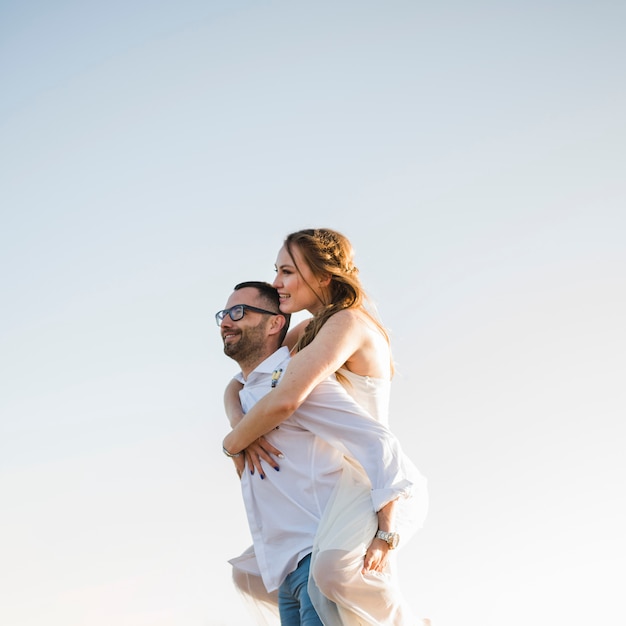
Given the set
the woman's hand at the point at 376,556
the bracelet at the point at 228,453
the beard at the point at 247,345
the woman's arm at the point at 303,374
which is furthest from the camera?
the beard at the point at 247,345

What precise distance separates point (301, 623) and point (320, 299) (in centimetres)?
201

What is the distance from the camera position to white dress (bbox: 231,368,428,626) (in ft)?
15.4

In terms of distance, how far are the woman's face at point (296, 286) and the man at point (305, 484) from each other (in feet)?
1.72

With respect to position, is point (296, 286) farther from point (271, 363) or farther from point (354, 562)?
point (354, 562)

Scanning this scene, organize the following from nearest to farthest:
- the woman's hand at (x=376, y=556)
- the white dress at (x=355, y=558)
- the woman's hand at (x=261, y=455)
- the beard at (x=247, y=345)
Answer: the white dress at (x=355, y=558), the woman's hand at (x=376, y=556), the woman's hand at (x=261, y=455), the beard at (x=247, y=345)

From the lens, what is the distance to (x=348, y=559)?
15.4 ft

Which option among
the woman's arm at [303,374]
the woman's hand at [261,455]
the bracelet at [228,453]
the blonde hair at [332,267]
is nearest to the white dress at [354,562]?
the woman's hand at [261,455]

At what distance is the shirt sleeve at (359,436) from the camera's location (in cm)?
490

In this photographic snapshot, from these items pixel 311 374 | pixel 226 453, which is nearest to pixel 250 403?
pixel 226 453

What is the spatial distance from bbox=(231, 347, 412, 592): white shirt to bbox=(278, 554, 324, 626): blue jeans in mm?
51

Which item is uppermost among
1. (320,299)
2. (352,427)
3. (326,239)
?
(326,239)

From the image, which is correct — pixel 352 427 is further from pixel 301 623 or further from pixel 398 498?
pixel 301 623

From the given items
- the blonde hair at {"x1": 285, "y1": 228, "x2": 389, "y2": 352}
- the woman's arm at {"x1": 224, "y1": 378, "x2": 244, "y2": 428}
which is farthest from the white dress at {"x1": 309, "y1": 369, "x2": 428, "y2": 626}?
the blonde hair at {"x1": 285, "y1": 228, "x2": 389, "y2": 352}

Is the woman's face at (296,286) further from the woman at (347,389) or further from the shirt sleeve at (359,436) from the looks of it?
the shirt sleeve at (359,436)
